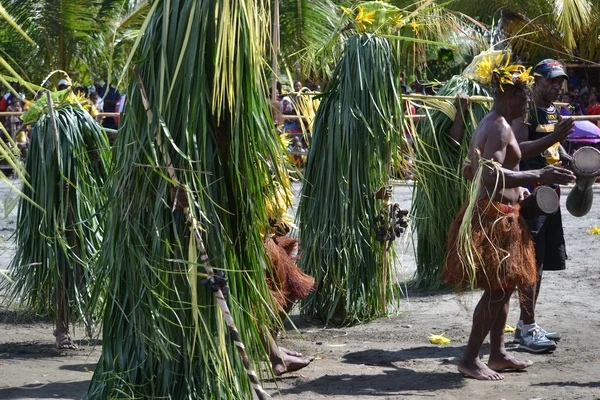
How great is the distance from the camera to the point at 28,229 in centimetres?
582

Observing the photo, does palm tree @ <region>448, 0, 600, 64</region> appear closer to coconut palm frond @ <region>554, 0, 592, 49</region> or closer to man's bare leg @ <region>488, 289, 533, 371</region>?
coconut palm frond @ <region>554, 0, 592, 49</region>

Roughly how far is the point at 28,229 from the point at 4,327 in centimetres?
102

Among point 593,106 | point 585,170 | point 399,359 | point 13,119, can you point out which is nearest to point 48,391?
point 399,359

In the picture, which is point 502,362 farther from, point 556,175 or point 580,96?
point 580,96

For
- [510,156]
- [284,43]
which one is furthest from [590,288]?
[284,43]

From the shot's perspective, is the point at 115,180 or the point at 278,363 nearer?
the point at 115,180

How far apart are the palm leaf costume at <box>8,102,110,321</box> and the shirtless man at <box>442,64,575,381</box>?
2385 millimetres

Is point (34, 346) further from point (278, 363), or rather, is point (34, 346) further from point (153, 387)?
point (153, 387)

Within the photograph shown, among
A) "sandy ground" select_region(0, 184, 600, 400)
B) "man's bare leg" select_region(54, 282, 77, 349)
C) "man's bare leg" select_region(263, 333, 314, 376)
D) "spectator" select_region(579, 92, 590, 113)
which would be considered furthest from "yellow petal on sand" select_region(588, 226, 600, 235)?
"spectator" select_region(579, 92, 590, 113)

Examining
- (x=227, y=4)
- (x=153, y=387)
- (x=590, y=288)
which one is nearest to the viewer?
(x=227, y=4)

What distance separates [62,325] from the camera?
5664 mm

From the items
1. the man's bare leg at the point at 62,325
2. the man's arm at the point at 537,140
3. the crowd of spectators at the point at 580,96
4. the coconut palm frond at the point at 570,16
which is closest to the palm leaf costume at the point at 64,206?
the man's bare leg at the point at 62,325

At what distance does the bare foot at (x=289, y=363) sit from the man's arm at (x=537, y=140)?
191 centimetres

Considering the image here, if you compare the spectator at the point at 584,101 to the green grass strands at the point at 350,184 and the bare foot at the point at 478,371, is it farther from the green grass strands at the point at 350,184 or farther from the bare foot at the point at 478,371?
the bare foot at the point at 478,371
